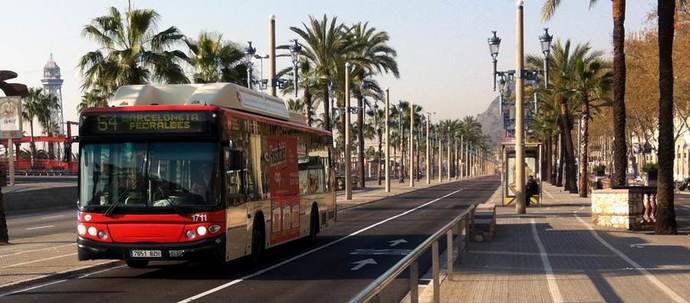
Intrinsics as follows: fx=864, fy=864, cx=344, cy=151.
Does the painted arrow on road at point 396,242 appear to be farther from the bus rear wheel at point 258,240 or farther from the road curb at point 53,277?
the road curb at point 53,277

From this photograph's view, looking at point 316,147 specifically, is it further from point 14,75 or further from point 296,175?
point 14,75

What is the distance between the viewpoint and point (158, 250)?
13.8m

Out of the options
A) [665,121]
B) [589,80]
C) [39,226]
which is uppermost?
[589,80]

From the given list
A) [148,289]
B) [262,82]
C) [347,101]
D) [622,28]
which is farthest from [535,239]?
[347,101]

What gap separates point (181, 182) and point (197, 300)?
2.62m

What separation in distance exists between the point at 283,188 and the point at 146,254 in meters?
4.82

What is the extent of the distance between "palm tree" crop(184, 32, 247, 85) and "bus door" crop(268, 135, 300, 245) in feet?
76.8

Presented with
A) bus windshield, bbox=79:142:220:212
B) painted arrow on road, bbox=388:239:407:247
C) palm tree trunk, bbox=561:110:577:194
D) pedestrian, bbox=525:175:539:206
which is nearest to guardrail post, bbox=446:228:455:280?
bus windshield, bbox=79:142:220:212

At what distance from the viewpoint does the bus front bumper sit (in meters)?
13.7

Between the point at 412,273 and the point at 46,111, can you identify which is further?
the point at 46,111

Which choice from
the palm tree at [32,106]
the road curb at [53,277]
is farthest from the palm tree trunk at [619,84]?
the palm tree at [32,106]

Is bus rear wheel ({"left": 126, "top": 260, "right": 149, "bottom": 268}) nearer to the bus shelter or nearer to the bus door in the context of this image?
the bus door

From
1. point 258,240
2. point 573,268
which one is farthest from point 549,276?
point 258,240

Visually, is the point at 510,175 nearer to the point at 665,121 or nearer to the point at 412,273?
the point at 665,121
